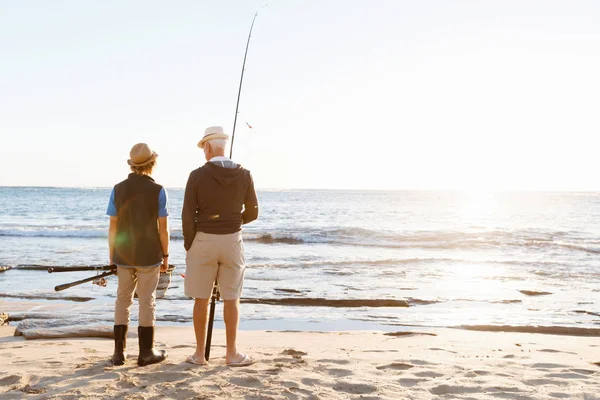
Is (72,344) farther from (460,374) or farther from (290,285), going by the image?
(290,285)

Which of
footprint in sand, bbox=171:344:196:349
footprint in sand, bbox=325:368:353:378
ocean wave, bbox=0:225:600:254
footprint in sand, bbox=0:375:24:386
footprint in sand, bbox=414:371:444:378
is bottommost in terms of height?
ocean wave, bbox=0:225:600:254

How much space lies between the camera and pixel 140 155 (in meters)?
4.06

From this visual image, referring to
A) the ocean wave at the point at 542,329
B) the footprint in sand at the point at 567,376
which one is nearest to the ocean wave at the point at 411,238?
the ocean wave at the point at 542,329

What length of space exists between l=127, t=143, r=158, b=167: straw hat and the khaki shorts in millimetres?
667

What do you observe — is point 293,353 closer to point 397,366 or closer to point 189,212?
point 397,366

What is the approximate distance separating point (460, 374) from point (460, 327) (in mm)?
2655

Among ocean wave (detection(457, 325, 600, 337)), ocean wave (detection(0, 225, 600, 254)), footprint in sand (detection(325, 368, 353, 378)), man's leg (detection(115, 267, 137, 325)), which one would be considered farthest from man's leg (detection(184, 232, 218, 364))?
ocean wave (detection(0, 225, 600, 254))

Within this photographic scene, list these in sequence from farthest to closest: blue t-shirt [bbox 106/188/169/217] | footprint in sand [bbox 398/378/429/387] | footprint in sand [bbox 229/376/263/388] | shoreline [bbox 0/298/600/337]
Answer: shoreline [bbox 0/298/600/337] → blue t-shirt [bbox 106/188/169/217] → footprint in sand [bbox 398/378/429/387] → footprint in sand [bbox 229/376/263/388]

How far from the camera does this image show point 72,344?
5.11m

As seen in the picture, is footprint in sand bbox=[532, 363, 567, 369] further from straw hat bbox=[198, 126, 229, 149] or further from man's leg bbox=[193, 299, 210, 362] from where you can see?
straw hat bbox=[198, 126, 229, 149]

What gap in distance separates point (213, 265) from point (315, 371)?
1.02m

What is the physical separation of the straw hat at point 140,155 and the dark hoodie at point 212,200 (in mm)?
398

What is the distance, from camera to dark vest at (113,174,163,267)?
404 centimetres

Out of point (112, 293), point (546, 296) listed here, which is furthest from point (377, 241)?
point (112, 293)
